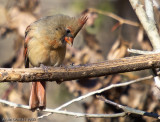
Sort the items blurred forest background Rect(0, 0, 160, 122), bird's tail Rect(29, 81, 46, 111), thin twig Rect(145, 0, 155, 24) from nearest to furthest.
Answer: thin twig Rect(145, 0, 155, 24) < bird's tail Rect(29, 81, 46, 111) < blurred forest background Rect(0, 0, 160, 122)

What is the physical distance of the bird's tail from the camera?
379cm

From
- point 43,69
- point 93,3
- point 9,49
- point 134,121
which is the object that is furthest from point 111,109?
point 9,49

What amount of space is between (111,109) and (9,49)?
4.00 m

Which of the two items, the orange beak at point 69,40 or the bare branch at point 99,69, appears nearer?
the bare branch at point 99,69

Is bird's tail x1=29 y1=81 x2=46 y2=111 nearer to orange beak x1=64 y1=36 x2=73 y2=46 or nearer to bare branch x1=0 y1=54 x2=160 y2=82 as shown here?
orange beak x1=64 y1=36 x2=73 y2=46

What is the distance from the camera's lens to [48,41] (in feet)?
12.9

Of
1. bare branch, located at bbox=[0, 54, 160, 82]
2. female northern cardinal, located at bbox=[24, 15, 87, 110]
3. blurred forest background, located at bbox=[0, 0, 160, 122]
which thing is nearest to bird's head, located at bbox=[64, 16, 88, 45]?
female northern cardinal, located at bbox=[24, 15, 87, 110]

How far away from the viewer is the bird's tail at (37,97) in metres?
3.79

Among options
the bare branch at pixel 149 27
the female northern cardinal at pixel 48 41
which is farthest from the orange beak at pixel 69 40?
the bare branch at pixel 149 27

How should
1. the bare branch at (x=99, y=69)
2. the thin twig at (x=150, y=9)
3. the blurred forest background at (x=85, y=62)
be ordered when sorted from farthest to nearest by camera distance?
the blurred forest background at (x=85, y=62) < the thin twig at (x=150, y=9) < the bare branch at (x=99, y=69)

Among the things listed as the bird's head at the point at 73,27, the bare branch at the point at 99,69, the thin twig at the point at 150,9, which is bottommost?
the bare branch at the point at 99,69

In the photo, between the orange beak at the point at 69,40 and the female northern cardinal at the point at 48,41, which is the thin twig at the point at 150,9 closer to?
the female northern cardinal at the point at 48,41

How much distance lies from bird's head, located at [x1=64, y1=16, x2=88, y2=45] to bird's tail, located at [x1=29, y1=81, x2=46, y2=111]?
0.82 m

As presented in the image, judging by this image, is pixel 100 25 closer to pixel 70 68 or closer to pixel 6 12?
pixel 6 12
